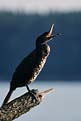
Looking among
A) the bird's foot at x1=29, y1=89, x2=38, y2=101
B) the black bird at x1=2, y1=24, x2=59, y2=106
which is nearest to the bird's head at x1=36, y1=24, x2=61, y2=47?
the black bird at x1=2, y1=24, x2=59, y2=106

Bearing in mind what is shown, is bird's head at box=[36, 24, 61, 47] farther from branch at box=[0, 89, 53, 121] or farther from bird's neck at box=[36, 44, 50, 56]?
branch at box=[0, 89, 53, 121]

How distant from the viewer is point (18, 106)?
13.2 feet

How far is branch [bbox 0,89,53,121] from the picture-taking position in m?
3.96

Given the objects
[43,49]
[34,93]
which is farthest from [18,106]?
[43,49]

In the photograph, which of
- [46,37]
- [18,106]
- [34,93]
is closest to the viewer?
[18,106]

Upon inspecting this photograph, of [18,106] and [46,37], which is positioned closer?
[18,106]

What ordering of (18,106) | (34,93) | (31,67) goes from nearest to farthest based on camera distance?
(18,106) < (34,93) < (31,67)

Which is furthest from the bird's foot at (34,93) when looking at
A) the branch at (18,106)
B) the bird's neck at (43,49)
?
the bird's neck at (43,49)

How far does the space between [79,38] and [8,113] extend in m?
21.8

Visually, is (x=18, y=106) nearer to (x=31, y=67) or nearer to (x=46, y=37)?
(x=46, y=37)

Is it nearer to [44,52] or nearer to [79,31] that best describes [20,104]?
[44,52]

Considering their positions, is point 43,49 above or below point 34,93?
above

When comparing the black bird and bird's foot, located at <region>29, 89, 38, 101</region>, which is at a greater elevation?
the black bird

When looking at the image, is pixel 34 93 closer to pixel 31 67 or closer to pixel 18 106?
pixel 31 67
